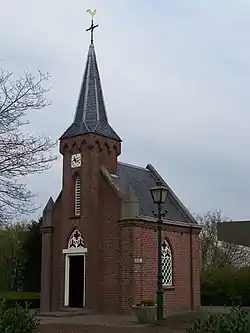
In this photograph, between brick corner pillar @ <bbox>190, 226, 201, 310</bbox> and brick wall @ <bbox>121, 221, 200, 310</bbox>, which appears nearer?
brick wall @ <bbox>121, 221, 200, 310</bbox>

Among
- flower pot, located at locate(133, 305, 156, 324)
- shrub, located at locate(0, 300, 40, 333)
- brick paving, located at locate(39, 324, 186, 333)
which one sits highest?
shrub, located at locate(0, 300, 40, 333)

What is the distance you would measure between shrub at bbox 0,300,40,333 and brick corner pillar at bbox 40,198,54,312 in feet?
63.6

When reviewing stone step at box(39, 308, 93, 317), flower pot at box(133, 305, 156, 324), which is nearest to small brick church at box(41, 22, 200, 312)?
stone step at box(39, 308, 93, 317)

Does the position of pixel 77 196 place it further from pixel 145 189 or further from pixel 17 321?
pixel 17 321

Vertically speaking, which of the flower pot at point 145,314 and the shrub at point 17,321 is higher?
the shrub at point 17,321

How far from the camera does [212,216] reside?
61125mm

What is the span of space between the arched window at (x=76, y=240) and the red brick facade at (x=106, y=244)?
234 millimetres

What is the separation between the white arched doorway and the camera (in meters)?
29.7

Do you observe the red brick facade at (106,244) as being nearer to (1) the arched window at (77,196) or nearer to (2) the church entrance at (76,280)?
(1) the arched window at (77,196)

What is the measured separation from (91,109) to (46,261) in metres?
8.78

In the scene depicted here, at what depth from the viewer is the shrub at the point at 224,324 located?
10445mm

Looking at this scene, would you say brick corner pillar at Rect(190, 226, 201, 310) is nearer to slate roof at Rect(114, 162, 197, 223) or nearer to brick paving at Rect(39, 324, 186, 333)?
slate roof at Rect(114, 162, 197, 223)

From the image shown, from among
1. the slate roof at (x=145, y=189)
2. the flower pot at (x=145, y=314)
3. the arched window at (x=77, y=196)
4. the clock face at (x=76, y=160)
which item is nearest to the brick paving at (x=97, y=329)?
the flower pot at (x=145, y=314)

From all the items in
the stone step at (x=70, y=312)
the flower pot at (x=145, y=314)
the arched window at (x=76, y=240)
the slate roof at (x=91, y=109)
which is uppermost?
the slate roof at (x=91, y=109)
